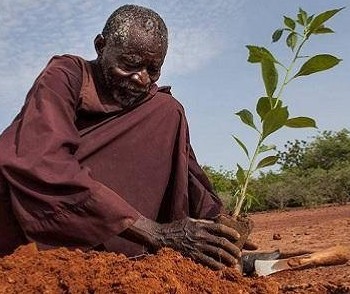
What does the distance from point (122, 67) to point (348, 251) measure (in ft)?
4.10

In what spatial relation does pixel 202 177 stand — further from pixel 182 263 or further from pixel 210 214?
pixel 182 263

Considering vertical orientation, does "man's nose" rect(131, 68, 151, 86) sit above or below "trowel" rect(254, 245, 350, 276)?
above

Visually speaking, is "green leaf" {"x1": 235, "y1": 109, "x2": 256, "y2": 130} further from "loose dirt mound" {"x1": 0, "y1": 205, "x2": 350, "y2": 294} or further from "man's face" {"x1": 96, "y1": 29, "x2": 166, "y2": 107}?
"loose dirt mound" {"x1": 0, "y1": 205, "x2": 350, "y2": 294}

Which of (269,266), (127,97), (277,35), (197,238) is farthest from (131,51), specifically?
(269,266)

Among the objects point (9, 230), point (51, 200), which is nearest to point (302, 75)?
point (51, 200)

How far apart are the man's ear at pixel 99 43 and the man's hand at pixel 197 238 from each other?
3.12ft

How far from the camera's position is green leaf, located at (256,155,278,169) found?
8.79ft

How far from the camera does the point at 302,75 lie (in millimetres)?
2705

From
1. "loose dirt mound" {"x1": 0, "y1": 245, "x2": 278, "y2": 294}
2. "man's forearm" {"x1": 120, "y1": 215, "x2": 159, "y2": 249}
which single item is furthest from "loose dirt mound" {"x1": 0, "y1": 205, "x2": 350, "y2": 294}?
"man's forearm" {"x1": 120, "y1": 215, "x2": 159, "y2": 249}

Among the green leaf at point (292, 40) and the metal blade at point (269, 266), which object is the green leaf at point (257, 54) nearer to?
the green leaf at point (292, 40)

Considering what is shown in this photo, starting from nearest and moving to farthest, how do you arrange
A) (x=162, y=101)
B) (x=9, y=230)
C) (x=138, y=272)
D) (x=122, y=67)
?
(x=138, y=272), (x=9, y=230), (x=122, y=67), (x=162, y=101)

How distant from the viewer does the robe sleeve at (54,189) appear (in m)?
2.26

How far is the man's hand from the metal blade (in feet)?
1.49

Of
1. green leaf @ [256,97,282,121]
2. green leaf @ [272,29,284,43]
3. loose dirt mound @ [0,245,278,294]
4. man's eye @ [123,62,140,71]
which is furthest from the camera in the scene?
green leaf @ [272,29,284,43]
